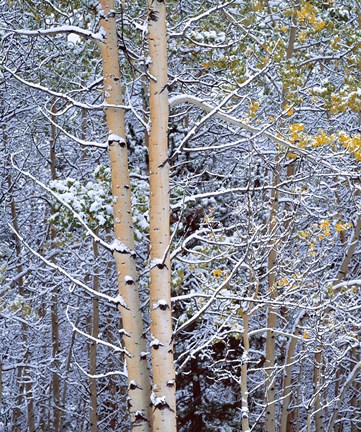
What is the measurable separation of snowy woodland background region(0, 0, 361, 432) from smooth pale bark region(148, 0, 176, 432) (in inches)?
1.6

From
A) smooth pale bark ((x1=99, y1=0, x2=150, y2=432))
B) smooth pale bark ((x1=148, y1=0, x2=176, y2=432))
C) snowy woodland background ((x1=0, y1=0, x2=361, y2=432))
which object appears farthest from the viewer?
snowy woodland background ((x1=0, y1=0, x2=361, y2=432))

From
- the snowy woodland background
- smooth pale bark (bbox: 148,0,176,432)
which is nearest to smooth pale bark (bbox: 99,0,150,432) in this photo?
the snowy woodland background

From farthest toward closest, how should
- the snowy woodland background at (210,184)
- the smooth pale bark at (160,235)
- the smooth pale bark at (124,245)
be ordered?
the snowy woodland background at (210,184), the smooth pale bark at (124,245), the smooth pale bark at (160,235)

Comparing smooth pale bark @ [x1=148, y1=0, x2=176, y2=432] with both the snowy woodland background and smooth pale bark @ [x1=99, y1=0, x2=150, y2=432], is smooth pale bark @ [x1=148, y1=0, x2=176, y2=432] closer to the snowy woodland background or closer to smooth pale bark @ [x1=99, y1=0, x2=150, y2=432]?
the snowy woodland background

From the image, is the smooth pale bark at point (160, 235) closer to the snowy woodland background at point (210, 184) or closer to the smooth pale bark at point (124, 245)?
the snowy woodland background at point (210, 184)

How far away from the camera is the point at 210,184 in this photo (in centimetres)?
1008

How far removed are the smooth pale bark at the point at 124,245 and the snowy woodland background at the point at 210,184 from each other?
0.14 feet

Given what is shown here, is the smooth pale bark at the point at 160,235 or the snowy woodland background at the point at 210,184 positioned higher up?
the snowy woodland background at the point at 210,184

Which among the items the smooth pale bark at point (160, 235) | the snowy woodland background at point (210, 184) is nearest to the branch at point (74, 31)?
the snowy woodland background at point (210, 184)

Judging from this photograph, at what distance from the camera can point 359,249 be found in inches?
516

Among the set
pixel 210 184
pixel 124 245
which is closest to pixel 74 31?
pixel 124 245

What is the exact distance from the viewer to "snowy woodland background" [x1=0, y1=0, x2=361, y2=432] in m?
4.77

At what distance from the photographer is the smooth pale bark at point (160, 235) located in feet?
13.5

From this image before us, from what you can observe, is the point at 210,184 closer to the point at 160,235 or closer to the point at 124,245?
the point at 124,245
